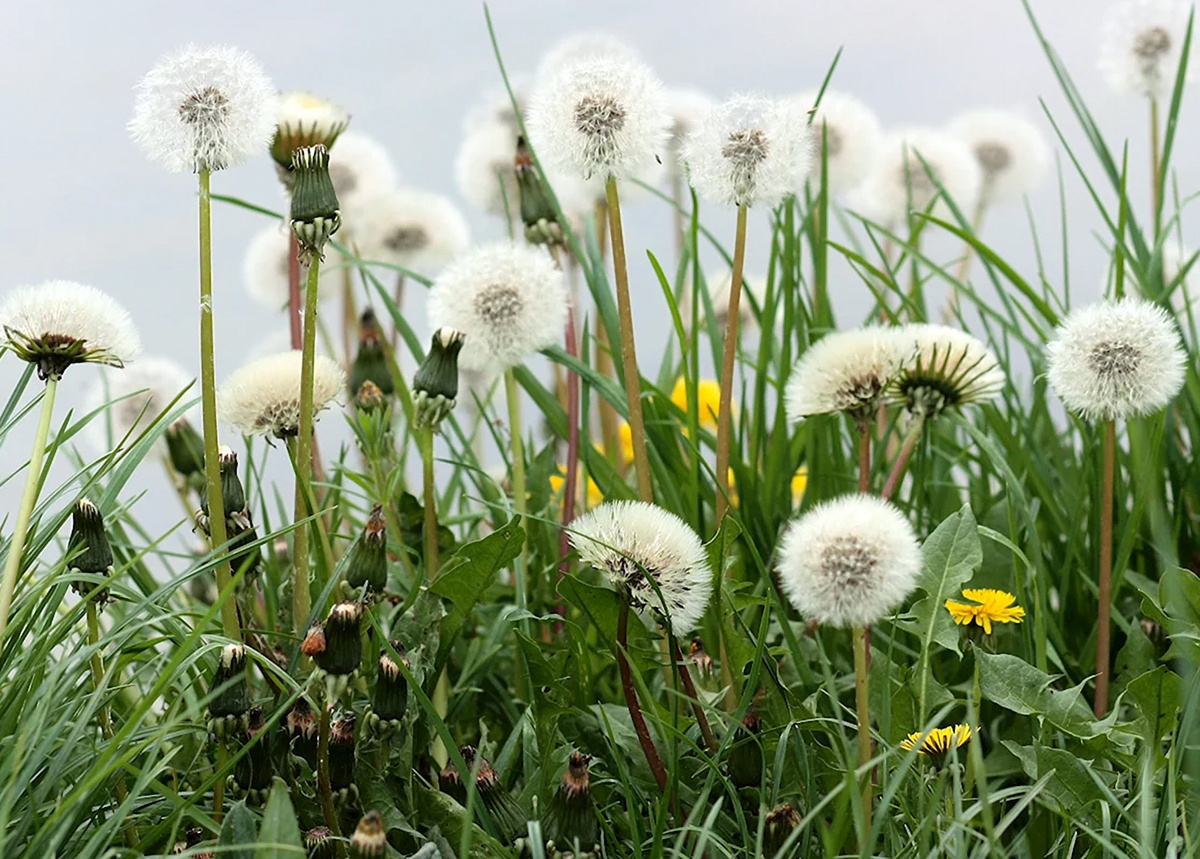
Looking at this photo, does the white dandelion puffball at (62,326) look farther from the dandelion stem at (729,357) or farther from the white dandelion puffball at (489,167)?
the white dandelion puffball at (489,167)

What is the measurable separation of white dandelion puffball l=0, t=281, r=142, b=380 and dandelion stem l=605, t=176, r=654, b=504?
1.74 ft

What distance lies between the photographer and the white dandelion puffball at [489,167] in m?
2.75

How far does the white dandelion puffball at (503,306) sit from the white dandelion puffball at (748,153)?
308 mm

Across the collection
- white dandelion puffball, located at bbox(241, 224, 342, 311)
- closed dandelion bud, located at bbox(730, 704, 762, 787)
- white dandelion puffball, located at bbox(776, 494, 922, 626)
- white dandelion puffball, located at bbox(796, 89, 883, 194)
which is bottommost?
closed dandelion bud, located at bbox(730, 704, 762, 787)

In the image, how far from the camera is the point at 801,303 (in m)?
2.12

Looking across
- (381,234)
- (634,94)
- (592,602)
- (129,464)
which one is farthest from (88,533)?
(381,234)

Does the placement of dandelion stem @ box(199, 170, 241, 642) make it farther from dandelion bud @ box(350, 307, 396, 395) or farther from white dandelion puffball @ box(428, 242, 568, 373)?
dandelion bud @ box(350, 307, 396, 395)

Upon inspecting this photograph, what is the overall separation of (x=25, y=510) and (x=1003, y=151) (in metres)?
3.37

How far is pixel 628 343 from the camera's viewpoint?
140 cm

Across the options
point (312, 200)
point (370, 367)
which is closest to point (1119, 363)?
point (312, 200)

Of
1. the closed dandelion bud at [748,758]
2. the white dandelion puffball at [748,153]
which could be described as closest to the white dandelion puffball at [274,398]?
the white dandelion puffball at [748,153]

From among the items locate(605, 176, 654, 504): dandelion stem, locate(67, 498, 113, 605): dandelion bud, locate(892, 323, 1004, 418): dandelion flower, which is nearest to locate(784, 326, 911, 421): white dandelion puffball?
locate(892, 323, 1004, 418): dandelion flower

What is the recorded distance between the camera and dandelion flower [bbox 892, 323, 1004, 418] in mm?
1337

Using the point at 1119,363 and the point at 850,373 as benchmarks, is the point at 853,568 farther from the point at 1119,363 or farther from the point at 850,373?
the point at 1119,363
